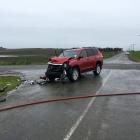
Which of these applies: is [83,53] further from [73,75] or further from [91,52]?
[73,75]

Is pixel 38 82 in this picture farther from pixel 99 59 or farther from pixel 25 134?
pixel 25 134

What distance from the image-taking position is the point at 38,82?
66.8ft

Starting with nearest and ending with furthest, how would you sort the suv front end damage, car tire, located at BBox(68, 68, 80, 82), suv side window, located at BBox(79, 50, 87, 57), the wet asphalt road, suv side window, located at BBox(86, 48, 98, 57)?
the wet asphalt road < the suv front end damage < car tire, located at BBox(68, 68, 80, 82) < suv side window, located at BBox(79, 50, 87, 57) < suv side window, located at BBox(86, 48, 98, 57)

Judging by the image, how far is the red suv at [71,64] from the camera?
2081 cm

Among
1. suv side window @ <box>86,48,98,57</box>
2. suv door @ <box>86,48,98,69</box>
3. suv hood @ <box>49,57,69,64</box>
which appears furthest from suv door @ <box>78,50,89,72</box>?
suv hood @ <box>49,57,69,64</box>

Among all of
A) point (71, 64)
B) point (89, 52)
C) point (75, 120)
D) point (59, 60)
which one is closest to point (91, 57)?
point (89, 52)

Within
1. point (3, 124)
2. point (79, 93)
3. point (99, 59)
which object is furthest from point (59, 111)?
point (99, 59)

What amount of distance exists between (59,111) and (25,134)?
298 cm

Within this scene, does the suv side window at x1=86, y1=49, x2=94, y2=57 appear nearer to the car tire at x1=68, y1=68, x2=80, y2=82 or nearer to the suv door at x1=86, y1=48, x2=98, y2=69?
the suv door at x1=86, y1=48, x2=98, y2=69

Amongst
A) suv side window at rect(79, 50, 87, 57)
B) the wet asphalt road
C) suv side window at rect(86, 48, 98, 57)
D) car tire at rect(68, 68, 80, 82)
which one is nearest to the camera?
the wet asphalt road

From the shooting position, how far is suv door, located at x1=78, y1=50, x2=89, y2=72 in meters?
22.2

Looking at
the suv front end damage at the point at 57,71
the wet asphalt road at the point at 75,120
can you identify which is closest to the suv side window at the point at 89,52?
the suv front end damage at the point at 57,71

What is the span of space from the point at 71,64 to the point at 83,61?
1693 mm

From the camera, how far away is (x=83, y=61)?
22547mm
